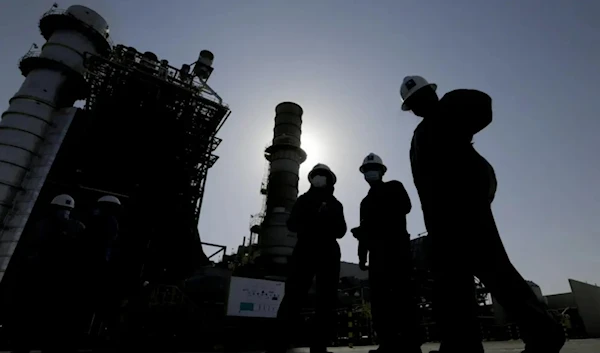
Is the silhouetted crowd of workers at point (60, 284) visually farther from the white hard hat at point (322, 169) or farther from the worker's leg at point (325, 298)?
the white hard hat at point (322, 169)

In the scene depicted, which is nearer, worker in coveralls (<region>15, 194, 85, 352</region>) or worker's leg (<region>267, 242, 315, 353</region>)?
worker in coveralls (<region>15, 194, 85, 352</region>)

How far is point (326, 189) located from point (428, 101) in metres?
2.37

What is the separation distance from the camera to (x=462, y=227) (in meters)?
1.81

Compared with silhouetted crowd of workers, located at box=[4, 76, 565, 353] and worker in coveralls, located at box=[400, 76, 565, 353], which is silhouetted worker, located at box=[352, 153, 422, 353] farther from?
worker in coveralls, located at box=[400, 76, 565, 353]

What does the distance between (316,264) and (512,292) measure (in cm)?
245

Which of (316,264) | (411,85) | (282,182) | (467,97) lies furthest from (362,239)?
(282,182)

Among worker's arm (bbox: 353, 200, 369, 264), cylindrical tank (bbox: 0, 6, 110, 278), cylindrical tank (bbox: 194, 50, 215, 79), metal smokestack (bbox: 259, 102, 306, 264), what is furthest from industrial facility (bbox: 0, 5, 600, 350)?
worker's arm (bbox: 353, 200, 369, 264)

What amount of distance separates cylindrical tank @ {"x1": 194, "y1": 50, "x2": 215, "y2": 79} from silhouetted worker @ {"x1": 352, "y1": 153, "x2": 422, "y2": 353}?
89.1 ft

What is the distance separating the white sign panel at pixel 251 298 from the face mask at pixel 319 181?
9.76m

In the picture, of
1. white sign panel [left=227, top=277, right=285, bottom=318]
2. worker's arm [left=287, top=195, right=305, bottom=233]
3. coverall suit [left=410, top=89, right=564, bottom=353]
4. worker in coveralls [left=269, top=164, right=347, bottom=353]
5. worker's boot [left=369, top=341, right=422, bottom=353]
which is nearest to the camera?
coverall suit [left=410, top=89, right=564, bottom=353]

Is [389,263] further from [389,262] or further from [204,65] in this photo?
[204,65]

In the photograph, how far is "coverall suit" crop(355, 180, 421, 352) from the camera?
343 centimetres

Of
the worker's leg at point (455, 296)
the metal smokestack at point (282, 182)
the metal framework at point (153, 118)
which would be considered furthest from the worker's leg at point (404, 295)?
the metal smokestack at point (282, 182)

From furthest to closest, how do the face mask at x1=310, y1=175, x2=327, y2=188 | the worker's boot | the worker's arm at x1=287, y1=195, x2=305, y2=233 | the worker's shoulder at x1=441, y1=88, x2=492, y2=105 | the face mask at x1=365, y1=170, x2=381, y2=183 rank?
the face mask at x1=365, y1=170, x2=381, y2=183, the face mask at x1=310, y1=175, x2=327, y2=188, the worker's arm at x1=287, y1=195, x2=305, y2=233, the worker's boot, the worker's shoulder at x1=441, y1=88, x2=492, y2=105
